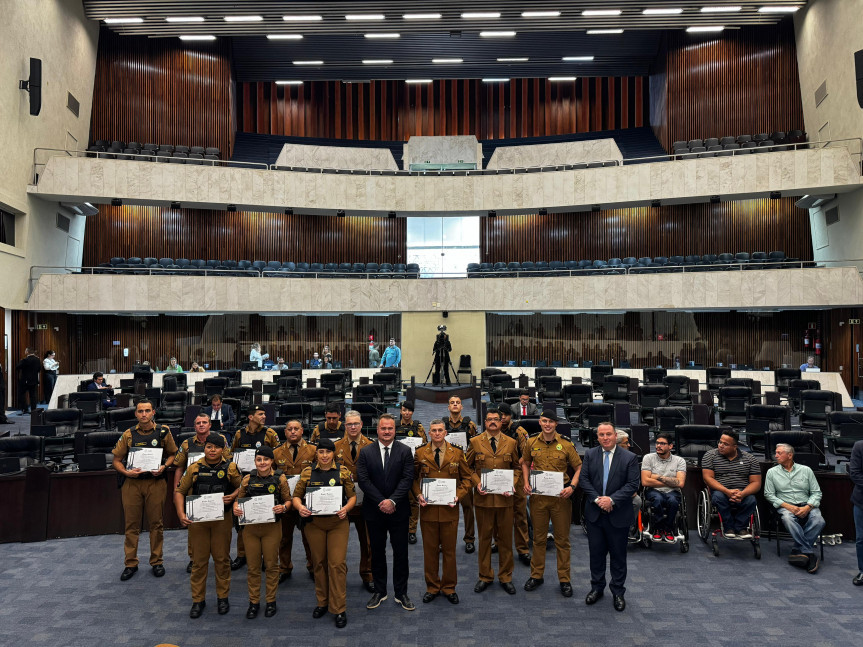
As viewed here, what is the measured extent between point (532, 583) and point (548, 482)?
3.11 ft

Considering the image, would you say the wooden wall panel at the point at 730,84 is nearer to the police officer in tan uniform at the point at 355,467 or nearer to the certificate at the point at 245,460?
the police officer in tan uniform at the point at 355,467

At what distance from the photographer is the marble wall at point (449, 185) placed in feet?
60.1

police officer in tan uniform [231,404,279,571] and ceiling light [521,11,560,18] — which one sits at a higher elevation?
ceiling light [521,11,560,18]

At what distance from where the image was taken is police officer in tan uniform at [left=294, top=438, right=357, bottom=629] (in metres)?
5.25

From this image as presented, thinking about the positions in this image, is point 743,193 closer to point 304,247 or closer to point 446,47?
point 446,47

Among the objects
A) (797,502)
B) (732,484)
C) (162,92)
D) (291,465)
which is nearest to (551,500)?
(732,484)

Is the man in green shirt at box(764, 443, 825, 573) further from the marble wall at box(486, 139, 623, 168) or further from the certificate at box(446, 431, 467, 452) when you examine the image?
the marble wall at box(486, 139, 623, 168)

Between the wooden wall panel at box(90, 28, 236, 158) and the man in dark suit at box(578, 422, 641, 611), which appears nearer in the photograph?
the man in dark suit at box(578, 422, 641, 611)

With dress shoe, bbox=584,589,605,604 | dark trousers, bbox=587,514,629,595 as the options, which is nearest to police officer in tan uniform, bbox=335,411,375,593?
dress shoe, bbox=584,589,605,604

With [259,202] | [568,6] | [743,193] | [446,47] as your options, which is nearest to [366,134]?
[446,47]

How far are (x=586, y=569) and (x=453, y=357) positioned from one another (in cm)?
1488

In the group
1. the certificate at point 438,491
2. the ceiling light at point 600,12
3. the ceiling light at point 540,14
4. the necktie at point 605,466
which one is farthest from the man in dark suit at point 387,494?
the ceiling light at point 600,12

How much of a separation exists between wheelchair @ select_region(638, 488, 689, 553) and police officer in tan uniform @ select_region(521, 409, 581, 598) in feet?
4.78

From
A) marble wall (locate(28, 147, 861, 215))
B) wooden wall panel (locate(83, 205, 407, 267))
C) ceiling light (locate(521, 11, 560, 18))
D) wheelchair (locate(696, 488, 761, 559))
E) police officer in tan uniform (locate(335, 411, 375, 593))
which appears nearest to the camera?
police officer in tan uniform (locate(335, 411, 375, 593))
